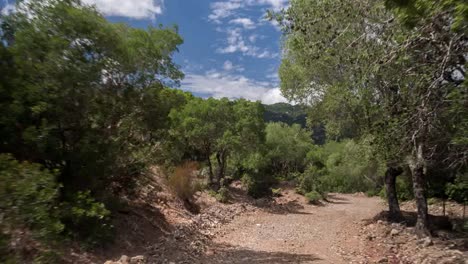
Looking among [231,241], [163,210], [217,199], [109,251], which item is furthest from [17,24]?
[217,199]

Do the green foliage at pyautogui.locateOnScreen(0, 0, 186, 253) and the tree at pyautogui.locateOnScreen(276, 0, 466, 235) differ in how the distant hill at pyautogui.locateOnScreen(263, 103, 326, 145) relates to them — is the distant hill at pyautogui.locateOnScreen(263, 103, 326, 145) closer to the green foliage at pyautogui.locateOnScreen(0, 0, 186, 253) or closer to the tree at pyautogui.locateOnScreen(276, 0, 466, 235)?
the tree at pyautogui.locateOnScreen(276, 0, 466, 235)

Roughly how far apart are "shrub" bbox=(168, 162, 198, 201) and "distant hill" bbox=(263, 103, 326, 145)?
21.2ft

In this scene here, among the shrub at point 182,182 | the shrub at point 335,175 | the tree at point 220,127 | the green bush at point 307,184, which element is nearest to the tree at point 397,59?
the shrub at point 182,182

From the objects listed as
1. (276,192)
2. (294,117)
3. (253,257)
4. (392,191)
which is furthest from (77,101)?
(276,192)

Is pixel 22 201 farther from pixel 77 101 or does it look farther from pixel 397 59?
pixel 397 59

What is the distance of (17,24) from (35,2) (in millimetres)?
622

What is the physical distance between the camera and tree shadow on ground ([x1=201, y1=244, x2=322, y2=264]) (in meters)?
10.6

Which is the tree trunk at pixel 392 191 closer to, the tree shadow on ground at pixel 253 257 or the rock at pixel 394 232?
the rock at pixel 394 232

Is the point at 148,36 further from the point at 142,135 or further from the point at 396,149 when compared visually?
the point at 396,149

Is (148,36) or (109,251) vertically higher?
(148,36)

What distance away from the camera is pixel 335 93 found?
16.0m

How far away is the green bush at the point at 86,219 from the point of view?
773 cm

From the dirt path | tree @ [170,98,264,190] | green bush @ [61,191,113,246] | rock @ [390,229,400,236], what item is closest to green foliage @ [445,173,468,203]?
rock @ [390,229,400,236]

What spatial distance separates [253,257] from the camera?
1105 cm
